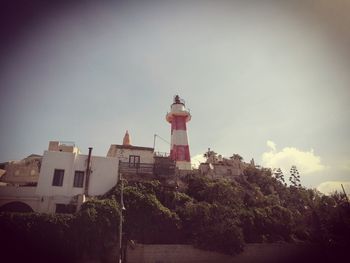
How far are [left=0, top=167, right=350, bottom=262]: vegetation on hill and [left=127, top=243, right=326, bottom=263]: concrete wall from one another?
2.86 feet

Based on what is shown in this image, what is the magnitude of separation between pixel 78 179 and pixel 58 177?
2.11 meters

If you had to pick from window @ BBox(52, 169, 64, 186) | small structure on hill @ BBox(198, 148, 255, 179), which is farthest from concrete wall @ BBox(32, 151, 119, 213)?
small structure on hill @ BBox(198, 148, 255, 179)

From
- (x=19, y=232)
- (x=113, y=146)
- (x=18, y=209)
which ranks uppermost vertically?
(x=113, y=146)

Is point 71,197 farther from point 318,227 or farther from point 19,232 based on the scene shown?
point 318,227

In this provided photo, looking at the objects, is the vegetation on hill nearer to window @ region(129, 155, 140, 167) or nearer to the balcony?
the balcony

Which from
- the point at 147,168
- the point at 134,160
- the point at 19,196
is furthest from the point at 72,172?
the point at 147,168

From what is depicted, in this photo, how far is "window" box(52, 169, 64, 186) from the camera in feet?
90.5

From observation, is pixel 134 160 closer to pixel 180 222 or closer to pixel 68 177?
pixel 68 177

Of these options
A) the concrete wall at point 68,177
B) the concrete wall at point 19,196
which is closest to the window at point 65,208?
the concrete wall at point 68,177

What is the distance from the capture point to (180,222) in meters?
26.2

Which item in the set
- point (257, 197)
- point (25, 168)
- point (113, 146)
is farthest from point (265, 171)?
point (25, 168)

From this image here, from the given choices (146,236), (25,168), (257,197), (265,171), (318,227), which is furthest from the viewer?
(265,171)

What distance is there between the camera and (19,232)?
20.3 m

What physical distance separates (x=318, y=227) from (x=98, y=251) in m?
26.4
